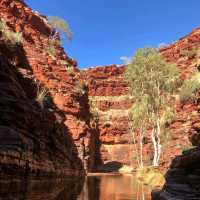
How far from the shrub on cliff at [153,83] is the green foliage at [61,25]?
25.5m

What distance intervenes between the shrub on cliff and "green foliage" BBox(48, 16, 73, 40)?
25481 mm

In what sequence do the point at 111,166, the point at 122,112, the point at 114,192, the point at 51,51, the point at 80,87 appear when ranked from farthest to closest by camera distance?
1. the point at 122,112
2. the point at 111,166
3. the point at 80,87
4. the point at 51,51
5. the point at 114,192

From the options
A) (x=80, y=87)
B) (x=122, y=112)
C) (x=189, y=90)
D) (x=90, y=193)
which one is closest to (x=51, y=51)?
(x=80, y=87)

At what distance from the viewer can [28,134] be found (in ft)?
54.2

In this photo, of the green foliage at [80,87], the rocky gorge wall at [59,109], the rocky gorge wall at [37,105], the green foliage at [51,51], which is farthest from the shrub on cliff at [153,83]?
the green foliage at [51,51]

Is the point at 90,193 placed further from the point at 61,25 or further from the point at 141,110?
the point at 61,25

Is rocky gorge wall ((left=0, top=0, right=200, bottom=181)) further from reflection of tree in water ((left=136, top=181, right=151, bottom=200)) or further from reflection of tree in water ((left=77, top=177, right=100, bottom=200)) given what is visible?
reflection of tree in water ((left=136, top=181, right=151, bottom=200))

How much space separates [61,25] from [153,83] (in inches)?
1161

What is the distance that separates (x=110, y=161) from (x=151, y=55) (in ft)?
121

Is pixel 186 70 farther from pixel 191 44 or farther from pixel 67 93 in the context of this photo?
pixel 67 93

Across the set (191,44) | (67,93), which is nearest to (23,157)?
(67,93)

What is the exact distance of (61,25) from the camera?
216ft

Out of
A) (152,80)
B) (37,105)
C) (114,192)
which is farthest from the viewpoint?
(152,80)

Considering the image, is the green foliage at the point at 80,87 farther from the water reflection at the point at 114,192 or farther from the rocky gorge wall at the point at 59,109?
the water reflection at the point at 114,192
